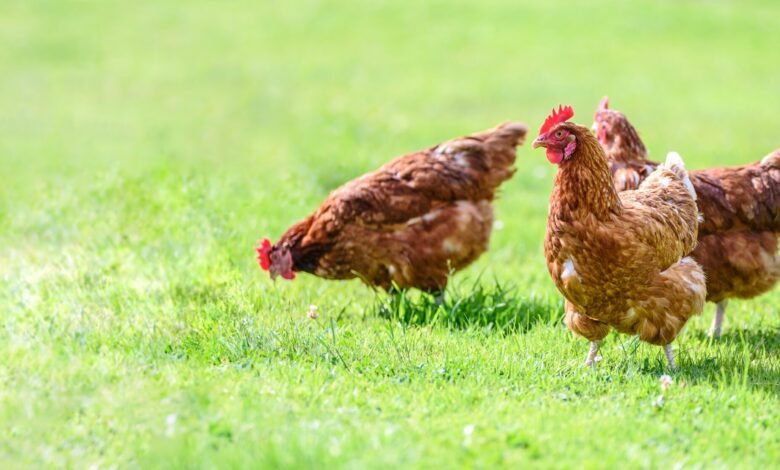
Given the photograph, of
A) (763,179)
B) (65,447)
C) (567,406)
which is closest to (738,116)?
(763,179)

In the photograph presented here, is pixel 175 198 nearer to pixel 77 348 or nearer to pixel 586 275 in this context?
pixel 77 348

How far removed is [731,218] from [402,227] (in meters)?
2.47

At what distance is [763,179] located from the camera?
23.0ft

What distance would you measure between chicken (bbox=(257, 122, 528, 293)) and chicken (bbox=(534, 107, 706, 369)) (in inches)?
73.0

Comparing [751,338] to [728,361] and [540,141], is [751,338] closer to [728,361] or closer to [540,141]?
[728,361]

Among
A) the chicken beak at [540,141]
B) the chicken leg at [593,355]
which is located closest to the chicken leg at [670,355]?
the chicken leg at [593,355]

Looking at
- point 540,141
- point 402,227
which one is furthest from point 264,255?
point 540,141

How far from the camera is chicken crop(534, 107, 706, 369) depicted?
18.3 ft

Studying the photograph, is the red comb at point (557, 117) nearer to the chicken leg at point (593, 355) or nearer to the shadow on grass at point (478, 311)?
the chicken leg at point (593, 355)

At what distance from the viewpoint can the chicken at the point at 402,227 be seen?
7.55m

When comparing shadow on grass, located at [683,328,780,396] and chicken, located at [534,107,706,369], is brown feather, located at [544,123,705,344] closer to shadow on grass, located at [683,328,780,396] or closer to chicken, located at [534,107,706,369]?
chicken, located at [534,107,706,369]

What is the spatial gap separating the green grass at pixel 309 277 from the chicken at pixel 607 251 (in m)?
0.34

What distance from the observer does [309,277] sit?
8172 millimetres

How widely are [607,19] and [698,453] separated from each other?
56.6 ft
